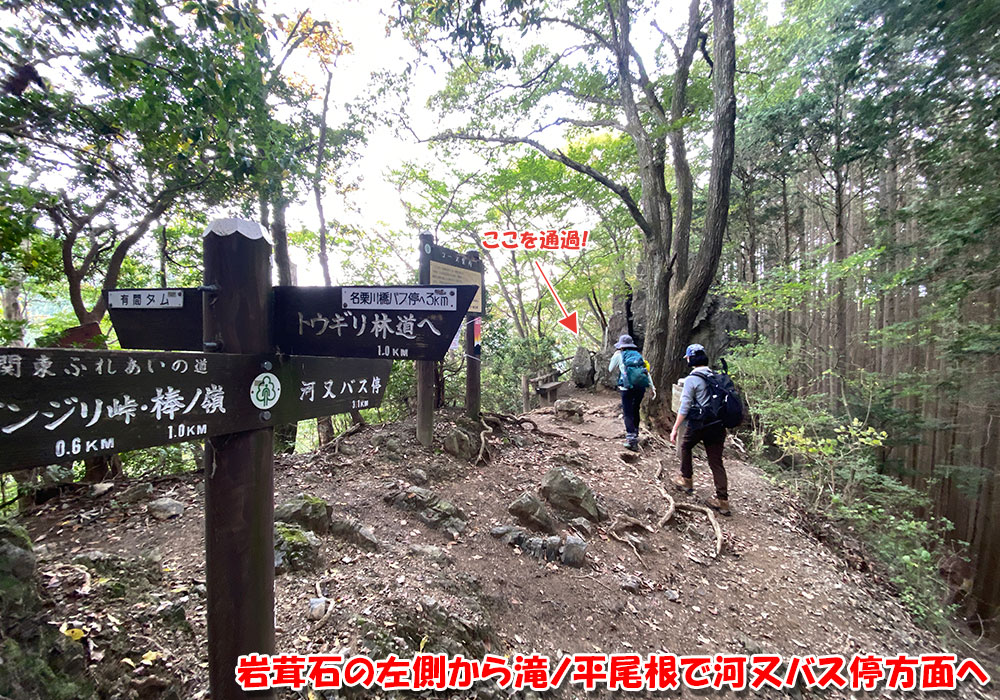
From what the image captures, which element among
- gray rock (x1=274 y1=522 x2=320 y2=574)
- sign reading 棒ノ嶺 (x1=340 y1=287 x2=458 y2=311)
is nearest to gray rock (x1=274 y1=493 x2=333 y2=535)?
gray rock (x1=274 y1=522 x2=320 y2=574)

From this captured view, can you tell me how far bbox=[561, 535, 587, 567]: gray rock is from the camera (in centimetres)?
373

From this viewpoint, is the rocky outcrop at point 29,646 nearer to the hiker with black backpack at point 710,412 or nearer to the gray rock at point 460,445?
the gray rock at point 460,445

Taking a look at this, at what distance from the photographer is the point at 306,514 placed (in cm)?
325

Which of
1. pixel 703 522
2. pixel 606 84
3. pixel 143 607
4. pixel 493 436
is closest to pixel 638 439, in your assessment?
pixel 703 522

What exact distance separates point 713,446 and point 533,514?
251 centimetres

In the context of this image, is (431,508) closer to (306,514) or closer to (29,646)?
(306,514)

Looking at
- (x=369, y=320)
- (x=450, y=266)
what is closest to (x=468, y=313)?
(x=450, y=266)

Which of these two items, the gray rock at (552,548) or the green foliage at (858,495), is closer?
the gray rock at (552,548)

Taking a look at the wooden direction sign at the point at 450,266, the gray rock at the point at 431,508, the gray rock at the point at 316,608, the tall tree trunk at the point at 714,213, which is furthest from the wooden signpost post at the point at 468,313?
the tall tree trunk at the point at 714,213

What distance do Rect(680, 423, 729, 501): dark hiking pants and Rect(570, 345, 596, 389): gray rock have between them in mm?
8627

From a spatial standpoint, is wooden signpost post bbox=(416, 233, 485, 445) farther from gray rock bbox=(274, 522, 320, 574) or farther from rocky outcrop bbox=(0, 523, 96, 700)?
rocky outcrop bbox=(0, 523, 96, 700)

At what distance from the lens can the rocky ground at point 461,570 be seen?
2.28m

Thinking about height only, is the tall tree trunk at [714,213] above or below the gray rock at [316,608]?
above

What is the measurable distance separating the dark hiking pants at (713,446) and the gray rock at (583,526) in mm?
1816
